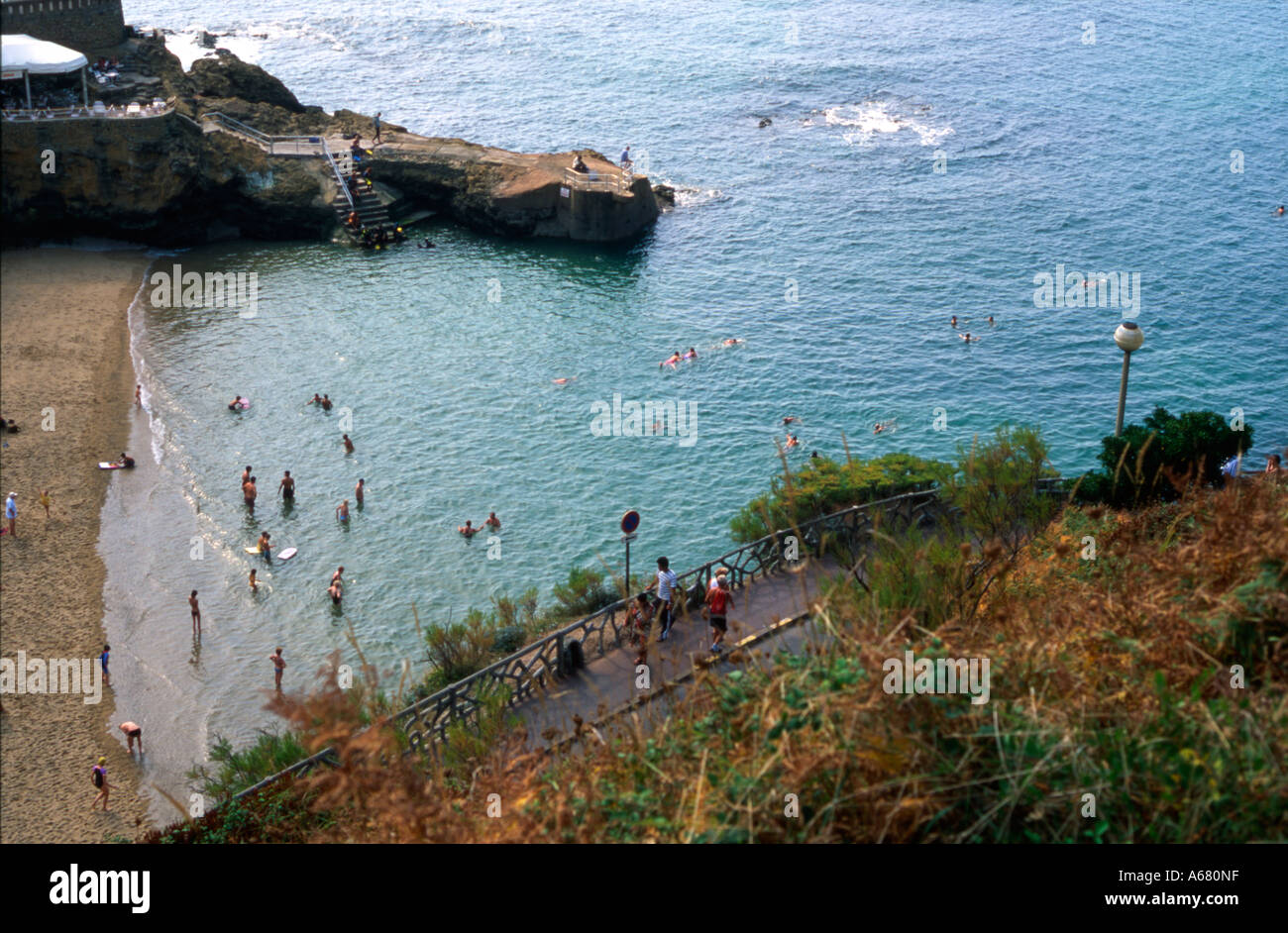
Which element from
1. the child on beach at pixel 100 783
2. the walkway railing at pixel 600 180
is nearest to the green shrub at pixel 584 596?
the child on beach at pixel 100 783

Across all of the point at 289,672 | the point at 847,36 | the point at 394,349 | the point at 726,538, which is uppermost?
the point at 847,36

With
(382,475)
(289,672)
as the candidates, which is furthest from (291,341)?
(289,672)

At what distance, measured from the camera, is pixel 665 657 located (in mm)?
18297

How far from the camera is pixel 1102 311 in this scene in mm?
46250

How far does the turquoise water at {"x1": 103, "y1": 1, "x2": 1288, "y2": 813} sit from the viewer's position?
100ft

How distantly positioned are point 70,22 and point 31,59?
9.08 meters

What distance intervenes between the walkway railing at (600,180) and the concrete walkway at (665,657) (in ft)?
111

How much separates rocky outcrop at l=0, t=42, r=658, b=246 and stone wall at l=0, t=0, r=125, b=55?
1.72m

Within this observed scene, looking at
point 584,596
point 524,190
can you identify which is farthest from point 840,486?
point 524,190

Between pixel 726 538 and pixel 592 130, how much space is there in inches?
1648

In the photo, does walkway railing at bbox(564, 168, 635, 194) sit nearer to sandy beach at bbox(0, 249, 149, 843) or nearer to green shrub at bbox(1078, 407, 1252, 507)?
sandy beach at bbox(0, 249, 149, 843)

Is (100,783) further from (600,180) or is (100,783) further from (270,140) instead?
(270,140)
